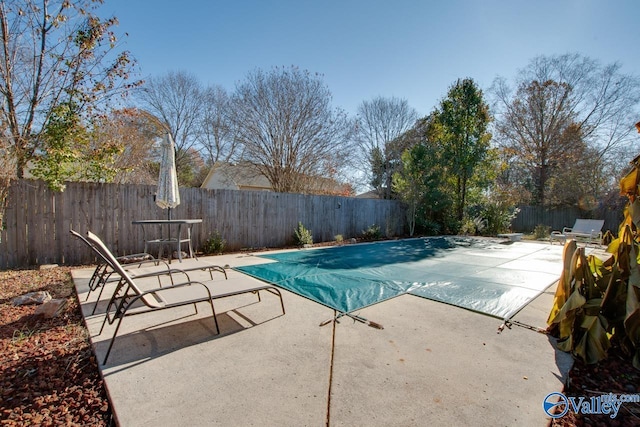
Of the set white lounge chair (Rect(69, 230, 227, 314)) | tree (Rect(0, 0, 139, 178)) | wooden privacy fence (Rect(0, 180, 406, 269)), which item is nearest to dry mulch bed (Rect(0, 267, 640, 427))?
white lounge chair (Rect(69, 230, 227, 314))

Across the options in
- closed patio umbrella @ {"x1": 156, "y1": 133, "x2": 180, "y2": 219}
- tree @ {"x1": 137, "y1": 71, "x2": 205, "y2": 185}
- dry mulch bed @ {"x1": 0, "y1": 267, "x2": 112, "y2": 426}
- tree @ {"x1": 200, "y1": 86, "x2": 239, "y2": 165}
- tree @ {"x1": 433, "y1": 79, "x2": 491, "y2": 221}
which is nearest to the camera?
dry mulch bed @ {"x1": 0, "y1": 267, "x2": 112, "y2": 426}

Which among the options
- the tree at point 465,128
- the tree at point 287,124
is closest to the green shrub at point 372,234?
the tree at point 287,124

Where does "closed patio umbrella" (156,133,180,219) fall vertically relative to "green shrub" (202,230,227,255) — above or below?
above

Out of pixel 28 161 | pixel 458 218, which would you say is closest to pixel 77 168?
pixel 28 161

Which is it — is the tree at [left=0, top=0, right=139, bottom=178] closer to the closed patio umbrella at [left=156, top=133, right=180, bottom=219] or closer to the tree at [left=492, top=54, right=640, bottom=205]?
the closed patio umbrella at [left=156, top=133, right=180, bottom=219]

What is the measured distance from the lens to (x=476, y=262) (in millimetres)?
6141

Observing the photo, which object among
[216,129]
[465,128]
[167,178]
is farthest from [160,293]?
[216,129]

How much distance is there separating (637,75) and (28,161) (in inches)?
1073

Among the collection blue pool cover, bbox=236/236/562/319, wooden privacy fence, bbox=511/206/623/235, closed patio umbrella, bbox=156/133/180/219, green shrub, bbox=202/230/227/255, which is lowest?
blue pool cover, bbox=236/236/562/319

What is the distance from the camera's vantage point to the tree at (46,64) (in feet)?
16.5

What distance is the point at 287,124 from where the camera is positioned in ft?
39.7

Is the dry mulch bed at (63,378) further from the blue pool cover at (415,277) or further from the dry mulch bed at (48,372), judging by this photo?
the blue pool cover at (415,277)

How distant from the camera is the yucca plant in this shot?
215 cm

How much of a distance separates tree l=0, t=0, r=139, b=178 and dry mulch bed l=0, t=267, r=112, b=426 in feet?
12.1
